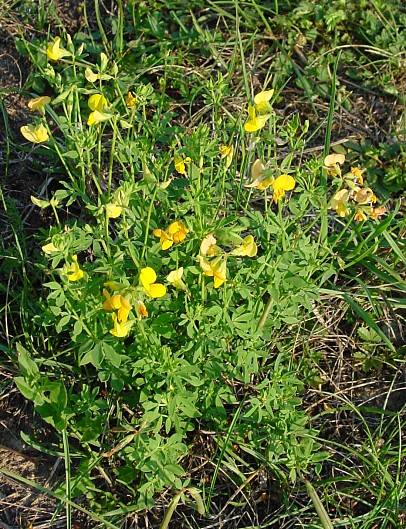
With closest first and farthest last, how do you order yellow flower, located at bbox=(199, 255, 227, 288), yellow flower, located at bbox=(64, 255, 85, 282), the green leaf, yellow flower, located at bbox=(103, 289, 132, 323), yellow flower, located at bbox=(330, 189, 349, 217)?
yellow flower, located at bbox=(103, 289, 132, 323)
yellow flower, located at bbox=(199, 255, 227, 288)
yellow flower, located at bbox=(64, 255, 85, 282)
yellow flower, located at bbox=(330, 189, 349, 217)
the green leaf

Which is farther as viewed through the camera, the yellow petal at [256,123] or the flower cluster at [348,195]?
the flower cluster at [348,195]

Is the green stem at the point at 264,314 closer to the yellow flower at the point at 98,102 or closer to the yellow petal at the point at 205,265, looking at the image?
the yellow petal at the point at 205,265

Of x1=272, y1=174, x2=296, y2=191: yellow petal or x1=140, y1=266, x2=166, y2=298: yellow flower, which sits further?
x1=272, y1=174, x2=296, y2=191: yellow petal

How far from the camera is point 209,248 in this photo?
7.29 ft

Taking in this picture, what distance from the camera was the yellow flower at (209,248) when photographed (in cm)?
221

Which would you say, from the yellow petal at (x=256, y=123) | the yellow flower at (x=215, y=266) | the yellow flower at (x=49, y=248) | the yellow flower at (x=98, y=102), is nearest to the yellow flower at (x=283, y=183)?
the yellow petal at (x=256, y=123)

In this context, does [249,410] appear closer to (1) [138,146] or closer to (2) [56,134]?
(1) [138,146]

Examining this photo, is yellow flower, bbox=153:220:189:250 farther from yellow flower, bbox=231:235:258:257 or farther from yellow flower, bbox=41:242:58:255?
yellow flower, bbox=41:242:58:255

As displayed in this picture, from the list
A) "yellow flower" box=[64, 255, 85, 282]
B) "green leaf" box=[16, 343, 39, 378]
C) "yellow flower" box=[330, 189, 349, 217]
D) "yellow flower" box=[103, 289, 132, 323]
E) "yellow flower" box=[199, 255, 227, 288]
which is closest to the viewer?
"yellow flower" box=[103, 289, 132, 323]

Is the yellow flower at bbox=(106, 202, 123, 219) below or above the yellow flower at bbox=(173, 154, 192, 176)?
above

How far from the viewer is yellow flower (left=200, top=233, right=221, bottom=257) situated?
A: 2.21 metres

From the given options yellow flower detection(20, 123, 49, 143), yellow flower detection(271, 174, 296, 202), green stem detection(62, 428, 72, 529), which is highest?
yellow flower detection(20, 123, 49, 143)

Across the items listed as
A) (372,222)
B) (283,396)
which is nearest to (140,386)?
(283,396)

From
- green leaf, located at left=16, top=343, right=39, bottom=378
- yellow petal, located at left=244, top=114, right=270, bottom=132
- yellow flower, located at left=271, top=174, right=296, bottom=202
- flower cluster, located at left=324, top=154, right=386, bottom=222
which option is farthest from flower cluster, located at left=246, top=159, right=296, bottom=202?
green leaf, located at left=16, top=343, right=39, bottom=378
